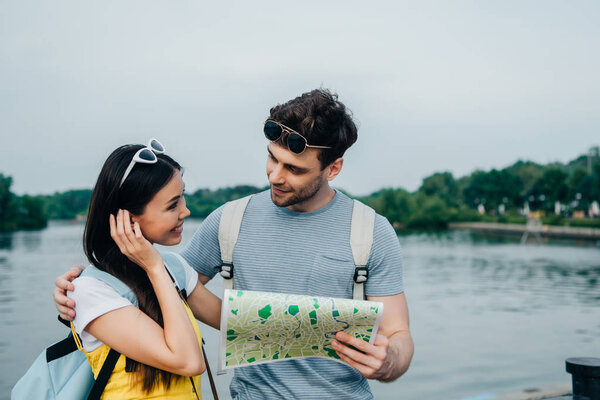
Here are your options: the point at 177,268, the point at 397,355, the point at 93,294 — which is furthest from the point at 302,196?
the point at 93,294

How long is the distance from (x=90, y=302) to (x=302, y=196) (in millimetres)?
873

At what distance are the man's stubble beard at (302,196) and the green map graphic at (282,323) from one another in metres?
0.51

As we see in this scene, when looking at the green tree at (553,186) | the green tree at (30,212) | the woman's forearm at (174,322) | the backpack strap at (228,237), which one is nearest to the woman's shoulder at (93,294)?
the woman's forearm at (174,322)

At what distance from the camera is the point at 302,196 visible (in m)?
2.22

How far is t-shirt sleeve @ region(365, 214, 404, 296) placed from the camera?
214cm

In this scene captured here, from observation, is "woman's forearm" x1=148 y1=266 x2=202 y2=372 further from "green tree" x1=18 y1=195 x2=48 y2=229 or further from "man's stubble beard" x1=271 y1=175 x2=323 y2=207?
"green tree" x1=18 y1=195 x2=48 y2=229

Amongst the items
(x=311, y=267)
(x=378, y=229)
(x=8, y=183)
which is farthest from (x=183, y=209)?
(x=8, y=183)

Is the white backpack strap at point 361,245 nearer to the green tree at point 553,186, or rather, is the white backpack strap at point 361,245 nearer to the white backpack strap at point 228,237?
the white backpack strap at point 228,237

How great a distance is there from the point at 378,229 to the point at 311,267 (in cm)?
30

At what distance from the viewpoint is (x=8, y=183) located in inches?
3329

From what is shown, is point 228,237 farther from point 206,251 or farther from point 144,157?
point 144,157

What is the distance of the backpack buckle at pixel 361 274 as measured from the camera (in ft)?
6.95

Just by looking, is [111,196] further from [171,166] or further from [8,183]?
[8,183]

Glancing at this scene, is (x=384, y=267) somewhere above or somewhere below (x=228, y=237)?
below
